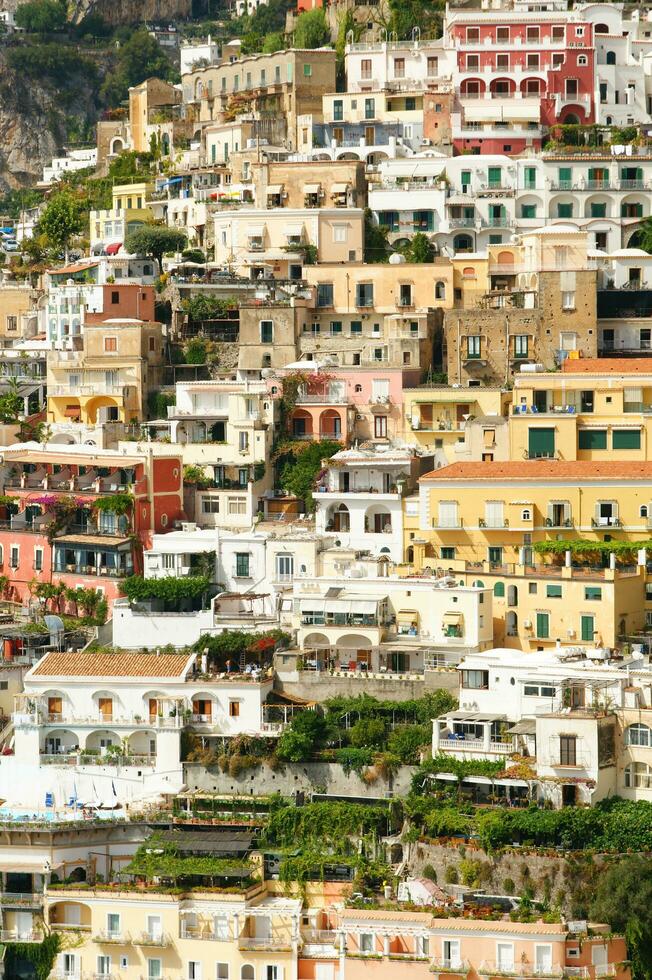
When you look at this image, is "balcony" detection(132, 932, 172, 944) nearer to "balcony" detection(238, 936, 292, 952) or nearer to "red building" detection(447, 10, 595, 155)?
"balcony" detection(238, 936, 292, 952)

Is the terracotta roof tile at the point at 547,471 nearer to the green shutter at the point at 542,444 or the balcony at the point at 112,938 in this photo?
the green shutter at the point at 542,444

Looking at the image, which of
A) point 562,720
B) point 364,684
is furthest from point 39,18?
point 562,720

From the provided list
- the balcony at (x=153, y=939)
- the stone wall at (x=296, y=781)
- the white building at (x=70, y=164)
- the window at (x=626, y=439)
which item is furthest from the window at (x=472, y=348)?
the white building at (x=70, y=164)

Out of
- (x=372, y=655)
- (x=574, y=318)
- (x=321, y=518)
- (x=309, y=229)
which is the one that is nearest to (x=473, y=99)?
(x=309, y=229)

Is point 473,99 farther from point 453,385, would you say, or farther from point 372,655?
point 372,655

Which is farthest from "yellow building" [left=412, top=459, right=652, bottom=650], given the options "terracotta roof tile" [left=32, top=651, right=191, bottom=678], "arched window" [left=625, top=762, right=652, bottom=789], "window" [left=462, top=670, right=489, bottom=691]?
"terracotta roof tile" [left=32, top=651, right=191, bottom=678]
